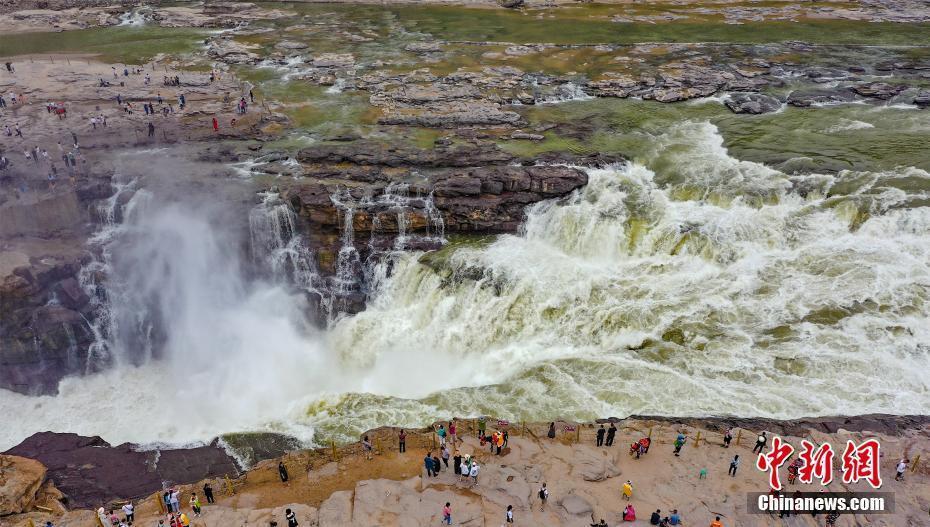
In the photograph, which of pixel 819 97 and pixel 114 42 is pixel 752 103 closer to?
pixel 819 97

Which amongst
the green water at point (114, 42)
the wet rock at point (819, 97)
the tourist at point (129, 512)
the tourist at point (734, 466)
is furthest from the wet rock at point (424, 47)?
the tourist at point (129, 512)

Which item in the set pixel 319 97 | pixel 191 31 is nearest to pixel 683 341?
pixel 319 97

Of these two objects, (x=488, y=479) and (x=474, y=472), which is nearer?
(x=474, y=472)

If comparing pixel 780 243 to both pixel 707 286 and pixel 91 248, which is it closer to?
pixel 707 286

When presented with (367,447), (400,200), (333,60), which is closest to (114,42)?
(333,60)

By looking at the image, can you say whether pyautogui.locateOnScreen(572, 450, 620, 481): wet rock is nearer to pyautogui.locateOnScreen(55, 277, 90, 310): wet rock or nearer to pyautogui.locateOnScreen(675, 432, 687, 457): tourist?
pyautogui.locateOnScreen(675, 432, 687, 457): tourist

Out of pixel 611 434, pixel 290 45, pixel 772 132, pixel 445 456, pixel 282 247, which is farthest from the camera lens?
pixel 290 45
